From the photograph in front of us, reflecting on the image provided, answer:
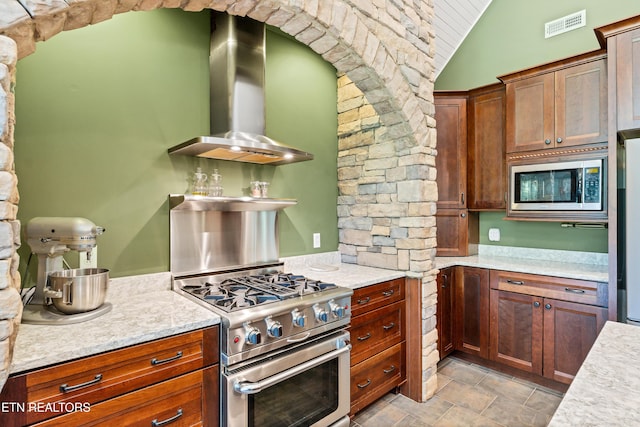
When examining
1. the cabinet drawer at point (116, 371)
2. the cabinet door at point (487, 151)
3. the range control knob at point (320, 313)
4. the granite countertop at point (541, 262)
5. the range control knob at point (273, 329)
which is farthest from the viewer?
the cabinet door at point (487, 151)

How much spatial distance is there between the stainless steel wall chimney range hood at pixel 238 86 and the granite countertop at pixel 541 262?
1.90 meters

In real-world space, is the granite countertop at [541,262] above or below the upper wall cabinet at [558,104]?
below

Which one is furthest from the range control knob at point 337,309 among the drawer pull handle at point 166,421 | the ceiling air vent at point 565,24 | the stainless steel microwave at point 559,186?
the ceiling air vent at point 565,24

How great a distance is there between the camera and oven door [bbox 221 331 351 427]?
1573 mm

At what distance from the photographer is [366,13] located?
6.89 feet

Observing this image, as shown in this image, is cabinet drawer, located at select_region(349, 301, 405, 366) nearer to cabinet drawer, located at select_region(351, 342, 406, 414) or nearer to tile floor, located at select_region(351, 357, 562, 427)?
cabinet drawer, located at select_region(351, 342, 406, 414)

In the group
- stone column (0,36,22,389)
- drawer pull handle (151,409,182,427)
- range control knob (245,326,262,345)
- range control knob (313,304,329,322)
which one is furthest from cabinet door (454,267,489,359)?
stone column (0,36,22,389)

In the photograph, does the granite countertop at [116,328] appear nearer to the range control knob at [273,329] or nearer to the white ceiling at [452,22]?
the range control knob at [273,329]

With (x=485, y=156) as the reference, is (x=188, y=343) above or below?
below

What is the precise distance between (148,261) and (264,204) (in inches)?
32.5

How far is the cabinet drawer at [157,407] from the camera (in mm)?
1251

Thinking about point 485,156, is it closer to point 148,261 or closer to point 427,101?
point 427,101

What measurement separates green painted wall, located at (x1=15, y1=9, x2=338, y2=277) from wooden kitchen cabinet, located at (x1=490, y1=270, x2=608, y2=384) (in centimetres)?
229

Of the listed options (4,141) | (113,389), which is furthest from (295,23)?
(113,389)
